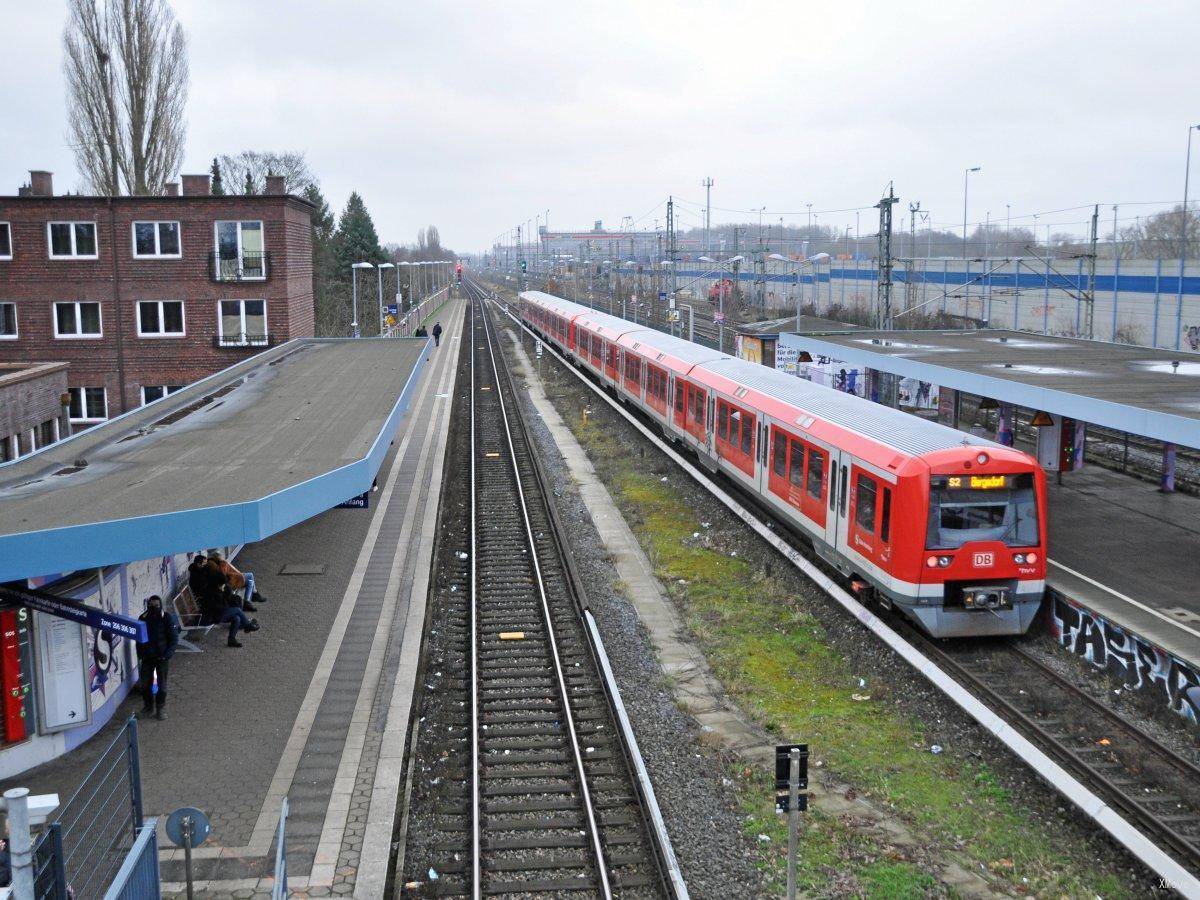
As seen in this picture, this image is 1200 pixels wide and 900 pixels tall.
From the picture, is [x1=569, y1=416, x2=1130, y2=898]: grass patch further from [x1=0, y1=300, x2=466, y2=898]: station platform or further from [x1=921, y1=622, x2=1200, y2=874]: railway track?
[x1=0, y1=300, x2=466, y2=898]: station platform

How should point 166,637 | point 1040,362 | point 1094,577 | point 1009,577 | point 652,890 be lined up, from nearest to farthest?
point 652,890, point 166,637, point 1009,577, point 1094,577, point 1040,362

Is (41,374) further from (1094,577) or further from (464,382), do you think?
(464,382)

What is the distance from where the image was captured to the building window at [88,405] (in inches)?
1173

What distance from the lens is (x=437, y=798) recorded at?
1018 centimetres

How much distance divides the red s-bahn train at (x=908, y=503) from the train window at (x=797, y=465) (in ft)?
0.05

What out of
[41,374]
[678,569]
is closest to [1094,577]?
[678,569]

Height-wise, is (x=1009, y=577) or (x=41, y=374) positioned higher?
(x=41, y=374)

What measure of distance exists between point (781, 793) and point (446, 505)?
15.9 meters

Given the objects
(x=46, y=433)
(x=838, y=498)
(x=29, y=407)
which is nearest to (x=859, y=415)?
(x=838, y=498)

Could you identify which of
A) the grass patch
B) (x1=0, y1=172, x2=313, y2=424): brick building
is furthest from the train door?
(x1=0, y1=172, x2=313, y2=424): brick building

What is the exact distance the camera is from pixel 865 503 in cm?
1434

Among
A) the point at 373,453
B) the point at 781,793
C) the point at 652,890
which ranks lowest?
the point at 652,890

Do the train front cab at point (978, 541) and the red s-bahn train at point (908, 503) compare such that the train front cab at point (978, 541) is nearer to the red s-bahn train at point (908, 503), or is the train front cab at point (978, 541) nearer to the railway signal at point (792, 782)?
the red s-bahn train at point (908, 503)

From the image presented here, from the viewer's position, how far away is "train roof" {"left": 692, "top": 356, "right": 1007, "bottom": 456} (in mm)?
13953
